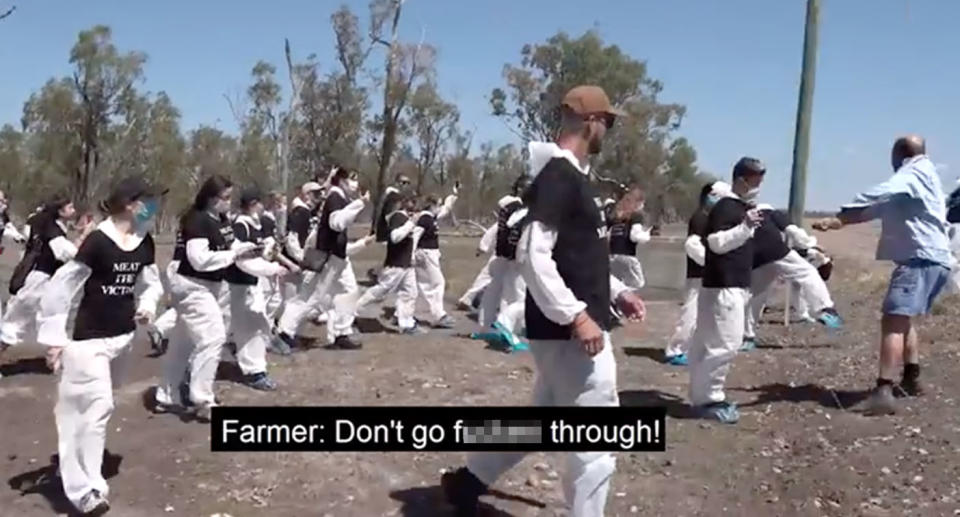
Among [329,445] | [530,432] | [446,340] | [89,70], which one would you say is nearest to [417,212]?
[446,340]

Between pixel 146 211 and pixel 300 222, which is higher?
pixel 146 211

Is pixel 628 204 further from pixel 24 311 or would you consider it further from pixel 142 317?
pixel 142 317

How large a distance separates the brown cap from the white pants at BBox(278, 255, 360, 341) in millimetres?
6457

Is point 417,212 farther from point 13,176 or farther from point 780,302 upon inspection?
point 13,176

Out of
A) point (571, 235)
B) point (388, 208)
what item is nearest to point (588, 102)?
point (571, 235)

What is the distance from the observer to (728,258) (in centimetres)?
762

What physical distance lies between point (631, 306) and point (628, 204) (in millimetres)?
7360

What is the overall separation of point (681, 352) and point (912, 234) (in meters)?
3.37

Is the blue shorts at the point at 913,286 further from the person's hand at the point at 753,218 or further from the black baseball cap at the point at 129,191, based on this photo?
the black baseball cap at the point at 129,191

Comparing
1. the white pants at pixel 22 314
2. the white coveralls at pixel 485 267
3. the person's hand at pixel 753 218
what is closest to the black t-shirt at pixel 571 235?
the person's hand at pixel 753 218

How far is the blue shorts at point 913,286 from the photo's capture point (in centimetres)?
752

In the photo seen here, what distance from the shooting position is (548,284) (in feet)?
16.0

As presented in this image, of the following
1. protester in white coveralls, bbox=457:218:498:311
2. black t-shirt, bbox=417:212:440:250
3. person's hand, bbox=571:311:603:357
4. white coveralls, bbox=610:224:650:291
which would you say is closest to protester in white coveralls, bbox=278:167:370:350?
protester in white coveralls, bbox=457:218:498:311

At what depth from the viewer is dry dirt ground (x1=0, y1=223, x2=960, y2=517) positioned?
6.13 m
